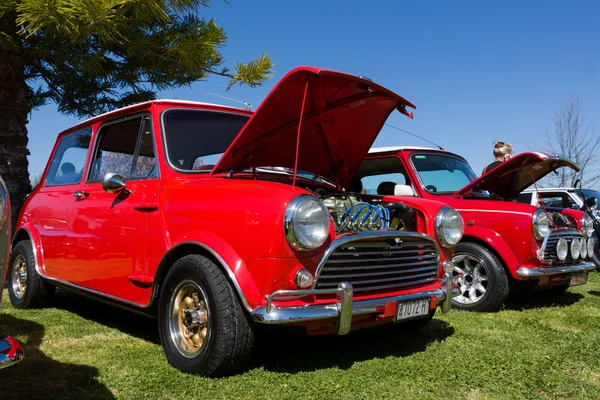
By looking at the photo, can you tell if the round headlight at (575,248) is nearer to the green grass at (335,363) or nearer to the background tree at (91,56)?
the green grass at (335,363)

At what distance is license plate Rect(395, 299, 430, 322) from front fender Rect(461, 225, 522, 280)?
2.31 m

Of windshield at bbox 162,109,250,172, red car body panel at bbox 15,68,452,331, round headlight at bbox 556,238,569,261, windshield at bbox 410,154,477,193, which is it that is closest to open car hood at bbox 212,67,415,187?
red car body panel at bbox 15,68,452,331

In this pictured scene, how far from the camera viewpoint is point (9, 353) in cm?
194

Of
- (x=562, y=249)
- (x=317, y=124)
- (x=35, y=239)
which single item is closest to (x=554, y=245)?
(x=562, y=249)

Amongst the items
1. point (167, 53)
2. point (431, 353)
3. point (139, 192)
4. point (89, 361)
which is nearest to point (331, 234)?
point (431, 353)

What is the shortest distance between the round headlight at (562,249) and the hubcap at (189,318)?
13.3 ft

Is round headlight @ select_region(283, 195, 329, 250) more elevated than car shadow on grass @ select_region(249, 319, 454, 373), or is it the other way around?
round headlight @ select_region(283, 195, 329, 250)

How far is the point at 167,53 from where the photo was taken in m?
7.66

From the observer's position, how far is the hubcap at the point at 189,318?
308 centimetres

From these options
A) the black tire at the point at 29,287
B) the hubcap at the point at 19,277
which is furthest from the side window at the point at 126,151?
the hubcap at the point at 19,277

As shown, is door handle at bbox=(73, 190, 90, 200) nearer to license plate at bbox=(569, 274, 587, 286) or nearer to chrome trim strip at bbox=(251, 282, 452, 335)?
chrome trim strip at bbox=(251, 282, 452, 335)

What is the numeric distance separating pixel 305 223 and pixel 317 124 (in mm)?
1313

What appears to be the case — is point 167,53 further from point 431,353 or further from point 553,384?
point 553,384

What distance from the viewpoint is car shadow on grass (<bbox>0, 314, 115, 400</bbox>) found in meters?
2.75
